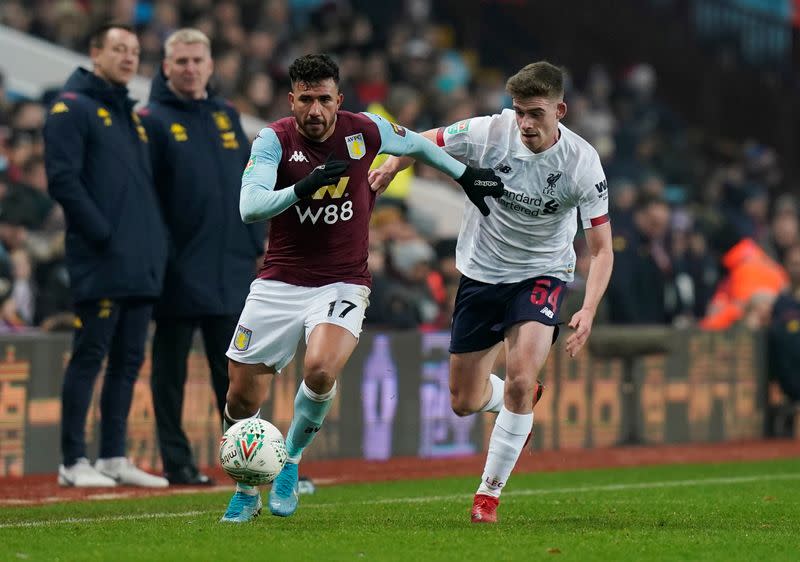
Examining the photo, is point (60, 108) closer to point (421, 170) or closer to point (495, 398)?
point (495, 398)

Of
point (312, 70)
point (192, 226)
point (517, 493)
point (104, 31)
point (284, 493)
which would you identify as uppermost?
point (104, 31)

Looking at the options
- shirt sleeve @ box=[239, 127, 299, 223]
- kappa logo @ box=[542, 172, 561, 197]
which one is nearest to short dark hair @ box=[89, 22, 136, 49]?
shirt sleeve @ box=[239, 127, 299, 223]

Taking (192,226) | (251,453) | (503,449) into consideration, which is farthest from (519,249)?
(192,226)

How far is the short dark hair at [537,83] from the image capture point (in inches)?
314

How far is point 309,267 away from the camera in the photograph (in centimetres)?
780

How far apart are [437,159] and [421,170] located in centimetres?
1139

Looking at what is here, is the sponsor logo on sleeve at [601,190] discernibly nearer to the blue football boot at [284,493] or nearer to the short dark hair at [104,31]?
the blue football boot at [284,493]

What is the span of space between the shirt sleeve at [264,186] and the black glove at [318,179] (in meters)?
0.05

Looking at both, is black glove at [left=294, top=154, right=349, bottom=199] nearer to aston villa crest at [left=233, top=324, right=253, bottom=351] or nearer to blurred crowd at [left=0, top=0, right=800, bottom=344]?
aston villa crest at [left=233, top=324, right=253, bottom=351]

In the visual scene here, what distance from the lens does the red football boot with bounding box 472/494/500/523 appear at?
788 centimetres

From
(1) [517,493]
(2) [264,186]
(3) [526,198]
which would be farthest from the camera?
(1) [517,493]

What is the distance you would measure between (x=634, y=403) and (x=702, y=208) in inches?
264

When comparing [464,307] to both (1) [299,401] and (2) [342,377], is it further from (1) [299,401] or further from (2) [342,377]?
(2) [342,377]

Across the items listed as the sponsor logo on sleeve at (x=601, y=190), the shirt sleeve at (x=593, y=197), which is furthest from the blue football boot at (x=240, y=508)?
the sponsor logo on sleeve at (x=601, y=190)
